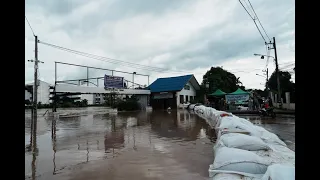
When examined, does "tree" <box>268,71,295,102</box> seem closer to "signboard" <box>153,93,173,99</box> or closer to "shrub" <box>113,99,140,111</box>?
"signboard" <box>153,93,173,99</box>

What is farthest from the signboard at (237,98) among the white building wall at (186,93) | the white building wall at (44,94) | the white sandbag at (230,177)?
the white building wall at (44,94)

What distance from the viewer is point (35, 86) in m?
20.9

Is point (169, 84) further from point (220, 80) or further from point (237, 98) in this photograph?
point (237, 98)

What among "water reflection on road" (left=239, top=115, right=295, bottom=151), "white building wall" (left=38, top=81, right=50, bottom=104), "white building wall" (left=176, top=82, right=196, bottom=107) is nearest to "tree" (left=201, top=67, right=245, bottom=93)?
"white building wall" (left=176, top=82, right=196, bottom=107)

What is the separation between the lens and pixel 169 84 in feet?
120

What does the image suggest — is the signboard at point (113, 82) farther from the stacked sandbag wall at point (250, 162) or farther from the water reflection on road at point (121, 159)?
the stacked sandbag wall at point (250, 162)

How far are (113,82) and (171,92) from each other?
823 centimetres

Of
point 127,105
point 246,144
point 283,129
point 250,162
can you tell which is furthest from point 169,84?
point 250,162

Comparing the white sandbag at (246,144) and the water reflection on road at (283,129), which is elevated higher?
the white sandbag at (246,144)

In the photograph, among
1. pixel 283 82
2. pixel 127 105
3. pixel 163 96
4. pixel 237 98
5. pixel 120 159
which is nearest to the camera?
pixel 120 159

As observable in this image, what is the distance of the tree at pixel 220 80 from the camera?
40281 millimetres
